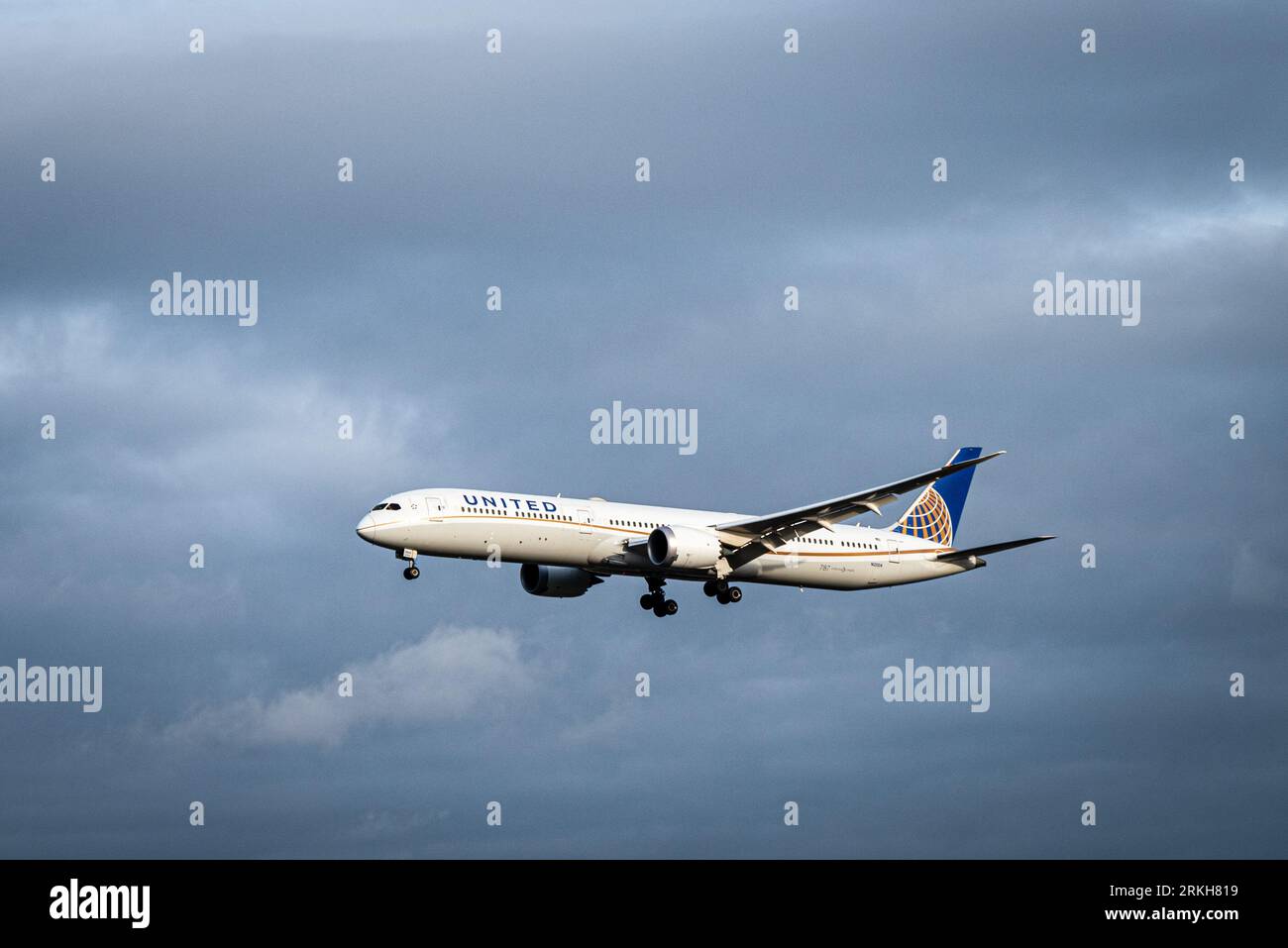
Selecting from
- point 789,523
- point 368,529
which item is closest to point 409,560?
point 368,529

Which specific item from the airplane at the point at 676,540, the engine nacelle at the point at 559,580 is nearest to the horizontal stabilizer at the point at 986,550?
the airplane at the point at 676,540

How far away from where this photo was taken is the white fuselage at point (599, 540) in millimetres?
77562

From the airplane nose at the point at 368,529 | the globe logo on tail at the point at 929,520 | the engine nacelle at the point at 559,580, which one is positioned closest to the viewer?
the airplane nose at the point at 368,529

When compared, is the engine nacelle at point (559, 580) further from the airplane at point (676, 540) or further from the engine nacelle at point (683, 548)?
the engine nacelle at point (683, 548)

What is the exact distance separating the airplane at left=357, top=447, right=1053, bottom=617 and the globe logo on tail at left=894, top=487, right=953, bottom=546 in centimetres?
7

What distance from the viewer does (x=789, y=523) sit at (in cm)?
8538

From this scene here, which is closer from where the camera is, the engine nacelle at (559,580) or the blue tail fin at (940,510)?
the engine nacelle at (559,580)

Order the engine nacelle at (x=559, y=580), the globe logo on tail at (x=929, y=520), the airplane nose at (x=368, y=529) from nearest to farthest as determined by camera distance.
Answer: the airplane nose at (x=368, y=529), the engine nacelle at (x=559, y=580), the globe logo on tail at (x=929, y=520)

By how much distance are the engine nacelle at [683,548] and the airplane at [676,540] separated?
4cm

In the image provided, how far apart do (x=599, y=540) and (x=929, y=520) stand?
22709mm

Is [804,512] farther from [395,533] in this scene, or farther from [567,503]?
[395,533]

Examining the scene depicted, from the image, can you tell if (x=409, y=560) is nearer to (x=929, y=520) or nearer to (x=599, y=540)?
(x=599, y=540)
